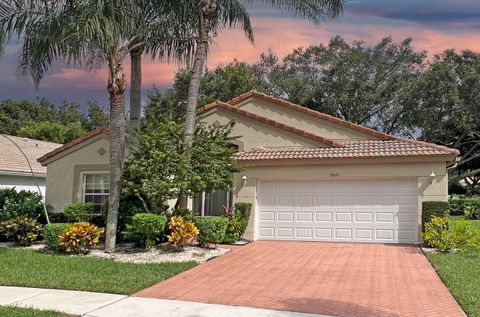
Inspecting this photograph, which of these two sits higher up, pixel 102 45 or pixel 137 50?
pixel 137 50

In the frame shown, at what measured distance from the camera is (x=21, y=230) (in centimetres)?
1512

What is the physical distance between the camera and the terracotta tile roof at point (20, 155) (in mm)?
24344

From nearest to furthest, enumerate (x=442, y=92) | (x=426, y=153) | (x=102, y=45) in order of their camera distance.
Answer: (x=102, y=45) < (x=426, y=153) < (x=442, y=92)

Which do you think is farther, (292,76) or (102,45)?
(292,76)

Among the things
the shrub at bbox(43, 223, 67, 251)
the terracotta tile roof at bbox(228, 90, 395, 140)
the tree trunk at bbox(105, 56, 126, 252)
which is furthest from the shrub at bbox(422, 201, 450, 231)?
the shrub at bbox(43, 223, 67, 251)

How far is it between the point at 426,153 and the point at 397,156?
35.4 inches

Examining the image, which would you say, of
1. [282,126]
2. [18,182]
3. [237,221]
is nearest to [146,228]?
[237,221]

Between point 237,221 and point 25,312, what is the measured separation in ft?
32.0

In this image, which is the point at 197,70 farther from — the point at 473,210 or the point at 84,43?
the point at 473,210

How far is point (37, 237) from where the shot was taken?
52.5 ft

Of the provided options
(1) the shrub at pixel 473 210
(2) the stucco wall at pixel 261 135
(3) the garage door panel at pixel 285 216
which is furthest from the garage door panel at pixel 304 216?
(1) the shrub at pixel 473 210

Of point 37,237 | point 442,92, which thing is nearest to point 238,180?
point 37,237

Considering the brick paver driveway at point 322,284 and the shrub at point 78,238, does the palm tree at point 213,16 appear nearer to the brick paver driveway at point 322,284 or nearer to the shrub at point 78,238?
the shrub at point 78,238

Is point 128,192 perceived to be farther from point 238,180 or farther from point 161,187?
point 238,180
